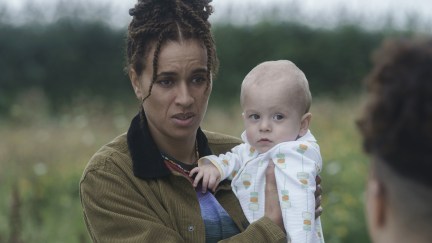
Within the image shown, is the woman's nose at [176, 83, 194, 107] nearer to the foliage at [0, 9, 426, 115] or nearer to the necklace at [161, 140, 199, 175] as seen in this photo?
the necklace at [161, 140, 199, 175]

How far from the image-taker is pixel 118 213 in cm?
349

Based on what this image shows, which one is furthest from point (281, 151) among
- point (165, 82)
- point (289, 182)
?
point (165, 82)

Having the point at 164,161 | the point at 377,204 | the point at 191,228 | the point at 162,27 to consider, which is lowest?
the point at 191,228

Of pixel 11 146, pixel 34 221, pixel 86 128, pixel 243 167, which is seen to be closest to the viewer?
pixel 243 167

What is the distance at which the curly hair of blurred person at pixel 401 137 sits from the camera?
1.92 m

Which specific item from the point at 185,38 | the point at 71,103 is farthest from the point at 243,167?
the point at 71,103

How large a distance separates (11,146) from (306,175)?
269 inches

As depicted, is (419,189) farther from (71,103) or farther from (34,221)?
(71,103)

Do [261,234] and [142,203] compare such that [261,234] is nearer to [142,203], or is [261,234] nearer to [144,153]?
[142,203]

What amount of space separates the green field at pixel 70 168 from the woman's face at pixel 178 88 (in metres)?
1.61

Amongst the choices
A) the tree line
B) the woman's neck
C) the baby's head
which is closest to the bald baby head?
the baby's head

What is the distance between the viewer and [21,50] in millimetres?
16906

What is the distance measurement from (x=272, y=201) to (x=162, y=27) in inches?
32.5

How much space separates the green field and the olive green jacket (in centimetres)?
153
